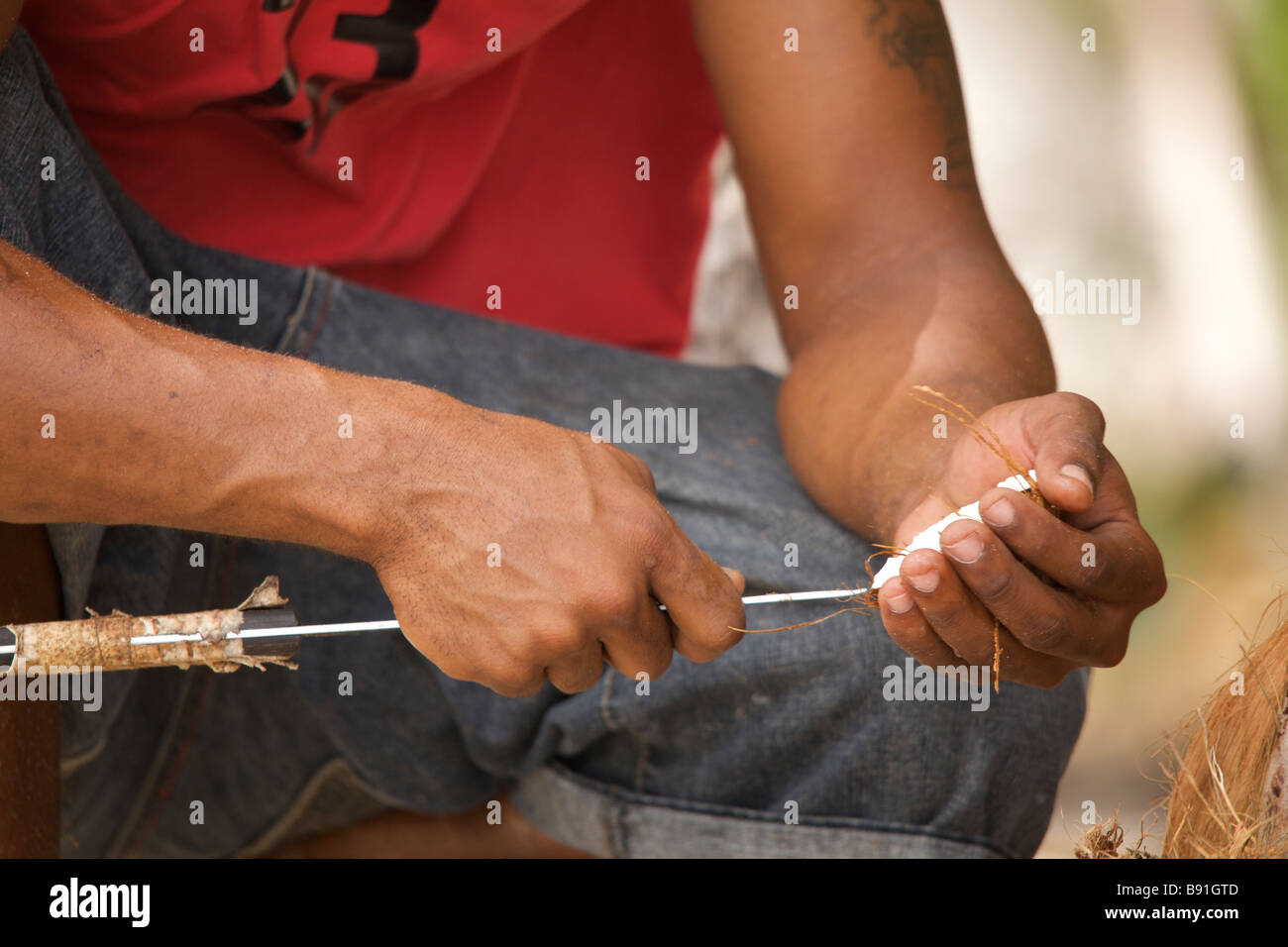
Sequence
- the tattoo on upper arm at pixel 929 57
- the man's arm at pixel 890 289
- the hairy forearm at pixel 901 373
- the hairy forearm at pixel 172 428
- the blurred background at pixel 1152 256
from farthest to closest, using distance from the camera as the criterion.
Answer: the blurred background at pixel 1152 256 < the tattoo on upper arm at pixel 929 57 < the hairy forearm at pixel 901 373 < the man's arm at pixel 890 289 < the hairy forearm at pixel 172 428

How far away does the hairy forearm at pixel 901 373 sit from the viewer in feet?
Answer: 4.20

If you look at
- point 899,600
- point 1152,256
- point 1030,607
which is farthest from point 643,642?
point 1152,256

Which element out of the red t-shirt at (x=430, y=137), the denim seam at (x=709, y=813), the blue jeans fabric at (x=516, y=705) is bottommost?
the denim seam at (x=709, y=813)

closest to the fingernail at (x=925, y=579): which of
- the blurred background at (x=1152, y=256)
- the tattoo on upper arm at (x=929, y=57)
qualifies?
the tattoo on upper arm at (x=929, y=57)

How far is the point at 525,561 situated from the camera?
39.7 inches

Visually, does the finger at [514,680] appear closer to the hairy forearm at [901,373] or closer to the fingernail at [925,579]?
the fingernail at [925,579]

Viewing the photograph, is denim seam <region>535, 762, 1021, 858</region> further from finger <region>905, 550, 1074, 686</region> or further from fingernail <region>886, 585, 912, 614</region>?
fingernail <region>886, 585, 912, 614</region>

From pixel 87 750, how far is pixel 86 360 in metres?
0.52

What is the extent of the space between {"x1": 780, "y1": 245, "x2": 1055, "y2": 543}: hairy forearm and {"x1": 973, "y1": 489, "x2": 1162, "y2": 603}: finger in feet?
0.75

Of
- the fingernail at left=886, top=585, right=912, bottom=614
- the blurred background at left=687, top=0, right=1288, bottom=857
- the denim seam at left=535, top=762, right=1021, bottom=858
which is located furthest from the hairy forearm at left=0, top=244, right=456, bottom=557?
the blurred background at left=687, top=0, right=1288, bottom=857

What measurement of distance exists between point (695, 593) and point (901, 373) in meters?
0.43

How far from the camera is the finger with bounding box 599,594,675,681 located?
40.4 inches

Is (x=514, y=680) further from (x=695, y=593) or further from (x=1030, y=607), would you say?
(x=1030, y=607)

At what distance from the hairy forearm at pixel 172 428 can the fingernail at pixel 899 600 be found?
412 mm
